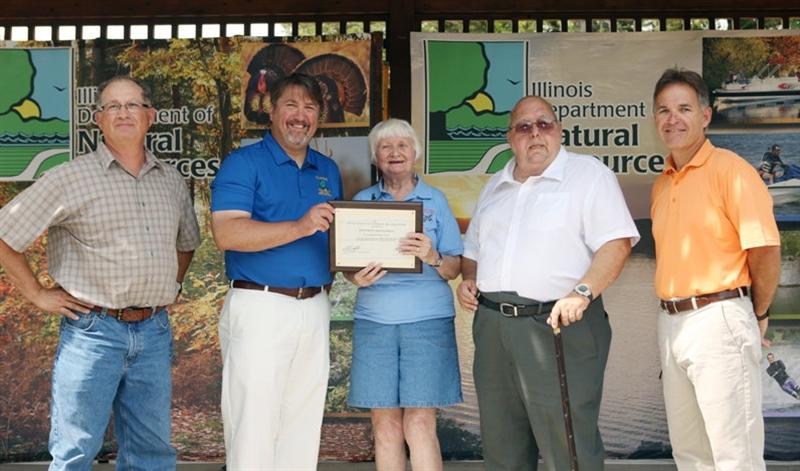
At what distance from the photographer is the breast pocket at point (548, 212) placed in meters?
3.71

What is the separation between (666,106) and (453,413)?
2439mm

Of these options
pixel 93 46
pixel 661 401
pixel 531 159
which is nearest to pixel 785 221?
pixel 661 401

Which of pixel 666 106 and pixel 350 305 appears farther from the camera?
pixel 350 305

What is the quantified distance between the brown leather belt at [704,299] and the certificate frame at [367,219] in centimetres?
101

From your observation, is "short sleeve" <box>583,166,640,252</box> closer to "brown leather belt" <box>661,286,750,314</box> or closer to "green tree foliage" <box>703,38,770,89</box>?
"brown leather belt" <box>661,286,750,314</box>

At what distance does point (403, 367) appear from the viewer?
3.96m

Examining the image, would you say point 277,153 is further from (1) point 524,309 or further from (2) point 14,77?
(2) point 14,77

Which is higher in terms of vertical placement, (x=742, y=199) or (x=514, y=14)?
(x=514, y=14)

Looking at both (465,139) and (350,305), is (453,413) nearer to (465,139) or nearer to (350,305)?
(350,305)

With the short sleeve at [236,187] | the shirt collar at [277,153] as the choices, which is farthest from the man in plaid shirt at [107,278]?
the shirt collar at [277,153]

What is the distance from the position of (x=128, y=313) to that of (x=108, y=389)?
0.99ft

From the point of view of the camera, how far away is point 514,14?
5504mm

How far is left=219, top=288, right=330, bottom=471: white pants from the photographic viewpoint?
388cm

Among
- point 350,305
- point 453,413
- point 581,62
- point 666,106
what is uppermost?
point 581,62
